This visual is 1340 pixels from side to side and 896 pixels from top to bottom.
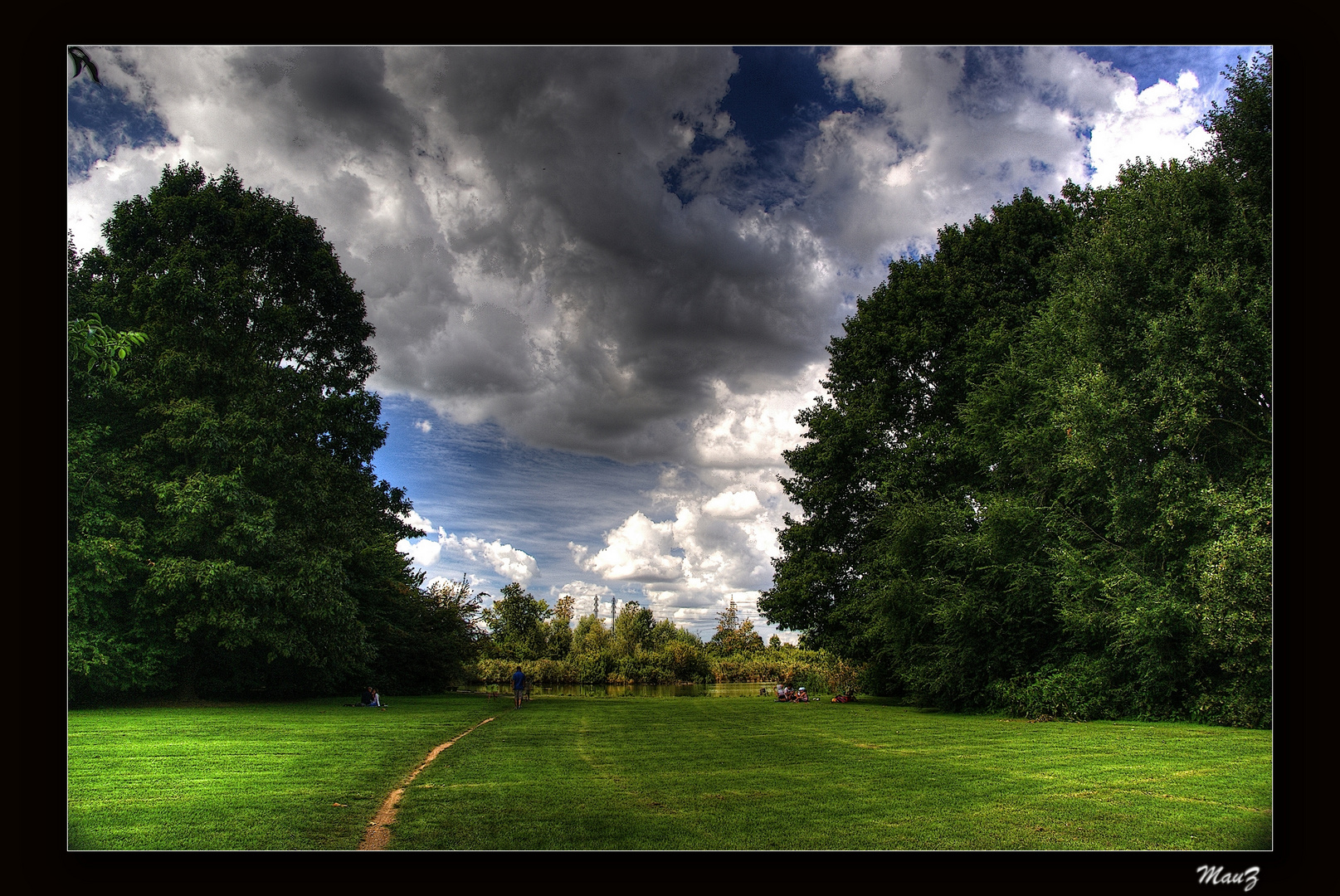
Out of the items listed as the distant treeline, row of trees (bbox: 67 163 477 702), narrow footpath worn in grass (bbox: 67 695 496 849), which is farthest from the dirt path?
the distant treeline

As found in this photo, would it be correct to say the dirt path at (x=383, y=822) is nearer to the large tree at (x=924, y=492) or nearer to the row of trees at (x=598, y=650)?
the large tree at (x=924, y=492)

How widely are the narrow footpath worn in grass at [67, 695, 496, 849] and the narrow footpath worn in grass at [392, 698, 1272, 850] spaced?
0.88 metres

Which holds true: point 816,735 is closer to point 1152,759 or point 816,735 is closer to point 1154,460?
point 1152,759

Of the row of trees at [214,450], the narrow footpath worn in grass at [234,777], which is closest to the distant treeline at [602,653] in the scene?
the row of trees at [214,450]

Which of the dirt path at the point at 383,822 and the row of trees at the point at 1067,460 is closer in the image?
the dirt path at the point at 383,822

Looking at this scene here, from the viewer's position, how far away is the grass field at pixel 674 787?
770 cm

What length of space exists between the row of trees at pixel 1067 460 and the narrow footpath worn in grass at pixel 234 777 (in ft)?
53.9

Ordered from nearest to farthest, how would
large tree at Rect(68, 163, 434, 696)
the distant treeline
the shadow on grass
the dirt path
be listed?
the dirt path, the shadow on grass, large tree at Rect(68, 163, 434, 696), the distant treeline

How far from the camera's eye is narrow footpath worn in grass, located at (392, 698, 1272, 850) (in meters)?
7.71

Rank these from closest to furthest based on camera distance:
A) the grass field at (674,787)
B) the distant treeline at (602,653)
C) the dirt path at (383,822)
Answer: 1. the dirt path at (383,822)
2. the grass field at (674,787)
3. the distant treeline at (602,653)

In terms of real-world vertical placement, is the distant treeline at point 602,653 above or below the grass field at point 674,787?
below

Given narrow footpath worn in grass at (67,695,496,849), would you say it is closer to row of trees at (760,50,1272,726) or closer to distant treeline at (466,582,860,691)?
row of trees at (760,50,1272,726)
